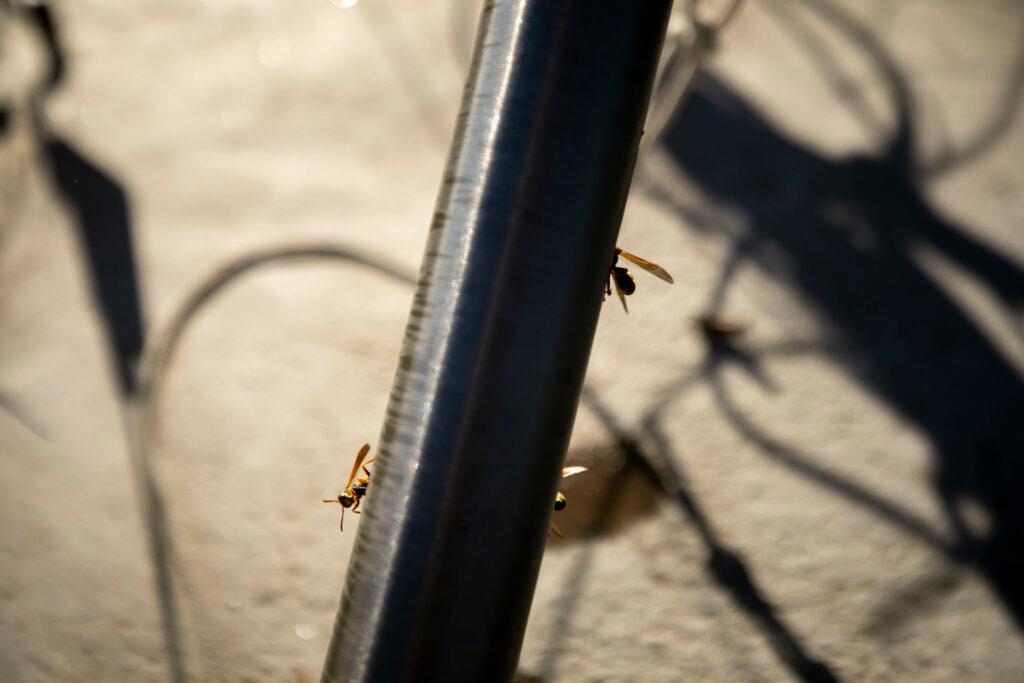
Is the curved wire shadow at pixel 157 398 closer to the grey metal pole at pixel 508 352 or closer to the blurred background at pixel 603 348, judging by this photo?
the blurred background at pixel 603 348

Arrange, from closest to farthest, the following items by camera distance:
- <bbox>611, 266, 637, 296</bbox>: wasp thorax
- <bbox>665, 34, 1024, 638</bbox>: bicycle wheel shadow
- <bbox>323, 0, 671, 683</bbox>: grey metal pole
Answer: <bbox>323, 0, 671, 683</bbox>: grey metal pole → <bbox>611, 266, 637, 296</bbox>: wasp thorax → <bbox>665, 34, 1024, 638</bbox>: bicycle wheel shadow

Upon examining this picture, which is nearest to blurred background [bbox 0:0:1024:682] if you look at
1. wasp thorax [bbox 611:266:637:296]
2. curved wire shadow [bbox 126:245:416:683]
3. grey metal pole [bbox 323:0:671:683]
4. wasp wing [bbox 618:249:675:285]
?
curved wire shadow [bbox 126:245:416:683]

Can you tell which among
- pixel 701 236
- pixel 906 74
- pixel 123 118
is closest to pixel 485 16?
pixel 701 236

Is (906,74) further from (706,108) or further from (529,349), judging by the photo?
(529,349)

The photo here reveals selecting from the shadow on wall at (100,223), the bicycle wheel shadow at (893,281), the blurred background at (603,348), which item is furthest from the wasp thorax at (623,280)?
the shadow on wall at (100,223)

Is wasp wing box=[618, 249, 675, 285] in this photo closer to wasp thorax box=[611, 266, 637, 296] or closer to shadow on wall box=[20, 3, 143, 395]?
wasp thorax box=[611, 266, 637, 296]

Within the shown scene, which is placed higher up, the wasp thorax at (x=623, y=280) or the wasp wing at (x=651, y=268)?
the wasp thorax at (x=623, y=280)

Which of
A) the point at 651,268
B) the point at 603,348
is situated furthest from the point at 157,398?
the point at 651,268
